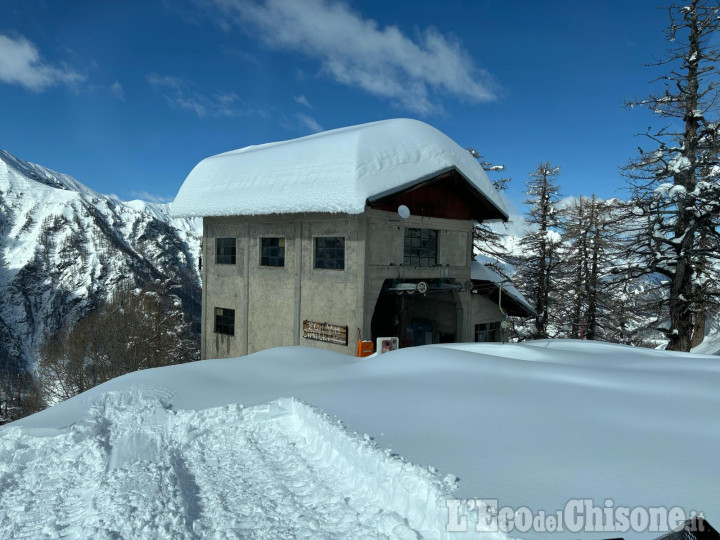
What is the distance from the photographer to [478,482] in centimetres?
448

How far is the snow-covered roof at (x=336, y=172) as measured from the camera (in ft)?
47.8

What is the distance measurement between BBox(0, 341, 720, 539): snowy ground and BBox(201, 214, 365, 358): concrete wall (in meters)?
6.25

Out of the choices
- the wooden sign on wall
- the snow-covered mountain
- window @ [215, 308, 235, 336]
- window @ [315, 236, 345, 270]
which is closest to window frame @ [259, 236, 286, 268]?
window @ [315, 236, 345, 270]

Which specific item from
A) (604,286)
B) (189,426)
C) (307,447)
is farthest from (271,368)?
(604,286)

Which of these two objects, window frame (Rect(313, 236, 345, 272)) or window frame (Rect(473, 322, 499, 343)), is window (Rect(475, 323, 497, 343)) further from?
window frame (Rect(313, 236, 345, 272))

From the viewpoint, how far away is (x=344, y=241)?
1561 cm

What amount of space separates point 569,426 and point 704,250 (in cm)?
1484

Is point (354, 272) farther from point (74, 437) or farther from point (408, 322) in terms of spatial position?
point (74, 437)

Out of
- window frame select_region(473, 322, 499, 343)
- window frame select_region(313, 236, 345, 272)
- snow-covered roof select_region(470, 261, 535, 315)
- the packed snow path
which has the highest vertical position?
window frame select_region(313, 236, 345, 272)

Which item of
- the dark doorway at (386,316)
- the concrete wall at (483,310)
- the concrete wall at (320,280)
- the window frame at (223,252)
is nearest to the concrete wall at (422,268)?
the concrete wall at (320,280)

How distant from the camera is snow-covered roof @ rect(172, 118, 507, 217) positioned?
574 inches

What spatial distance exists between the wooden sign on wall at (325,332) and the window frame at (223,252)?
5.44m

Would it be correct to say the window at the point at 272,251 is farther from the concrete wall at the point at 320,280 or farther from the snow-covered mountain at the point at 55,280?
the snow-covered mountain at the point at 55,280

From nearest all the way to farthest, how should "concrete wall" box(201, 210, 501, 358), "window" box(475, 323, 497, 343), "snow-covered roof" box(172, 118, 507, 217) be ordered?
"snow-covered roof" box(172, 118, 507, 217), "concrete wall" box(201, 210, 501, 358), "window" box(475, 323, 497, 343)
